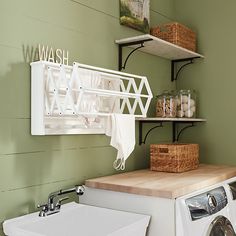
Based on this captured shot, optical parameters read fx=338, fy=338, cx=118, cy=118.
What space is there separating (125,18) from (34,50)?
88cm

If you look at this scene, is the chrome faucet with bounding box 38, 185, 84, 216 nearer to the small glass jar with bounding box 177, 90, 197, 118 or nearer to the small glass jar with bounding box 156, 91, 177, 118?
the small glass jar with bounding box 156, 91, 177, 118

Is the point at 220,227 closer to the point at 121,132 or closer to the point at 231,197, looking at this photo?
the point at 231,197

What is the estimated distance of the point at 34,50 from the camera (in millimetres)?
1799

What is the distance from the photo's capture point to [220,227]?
1991 mm

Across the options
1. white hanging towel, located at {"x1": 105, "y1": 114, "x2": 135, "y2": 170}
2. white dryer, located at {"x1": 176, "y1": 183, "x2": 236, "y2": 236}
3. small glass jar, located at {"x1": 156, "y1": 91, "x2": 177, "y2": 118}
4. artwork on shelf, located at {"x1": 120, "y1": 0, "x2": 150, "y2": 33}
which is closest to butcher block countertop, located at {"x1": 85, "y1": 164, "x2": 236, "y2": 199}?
white dryer, located at {"x1": 176, "y1": 183, "x2": 236, "y2": 236}

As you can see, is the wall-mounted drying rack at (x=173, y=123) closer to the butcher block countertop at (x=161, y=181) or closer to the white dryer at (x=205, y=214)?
the butcher block countertop at (x=161, y=181)

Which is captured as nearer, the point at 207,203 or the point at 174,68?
the point at 207,203

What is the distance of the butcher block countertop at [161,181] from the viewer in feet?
5.72

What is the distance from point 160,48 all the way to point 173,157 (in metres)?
0.83

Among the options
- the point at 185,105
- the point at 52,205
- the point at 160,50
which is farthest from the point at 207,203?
the point at 160,50

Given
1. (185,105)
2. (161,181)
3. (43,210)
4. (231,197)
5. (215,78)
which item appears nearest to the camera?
(43,210)

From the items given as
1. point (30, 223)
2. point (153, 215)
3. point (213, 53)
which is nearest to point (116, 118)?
point (153, 215)

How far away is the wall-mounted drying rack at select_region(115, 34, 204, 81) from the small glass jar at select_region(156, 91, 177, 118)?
Result: 14.2 inches

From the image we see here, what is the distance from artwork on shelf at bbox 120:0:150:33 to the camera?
2.43 meters
